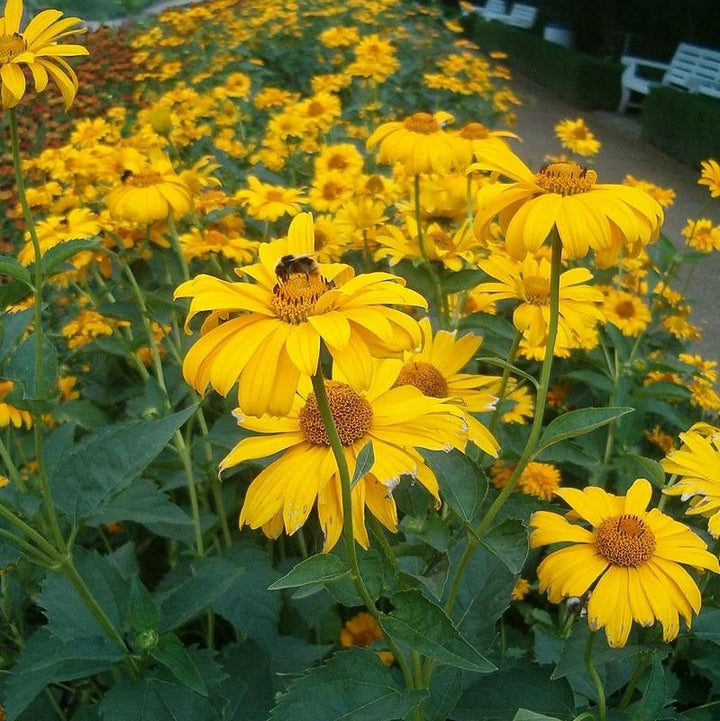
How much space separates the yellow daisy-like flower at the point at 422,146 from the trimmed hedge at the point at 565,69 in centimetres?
908

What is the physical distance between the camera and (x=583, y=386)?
7.63 feet

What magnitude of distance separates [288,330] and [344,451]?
0.76 ft

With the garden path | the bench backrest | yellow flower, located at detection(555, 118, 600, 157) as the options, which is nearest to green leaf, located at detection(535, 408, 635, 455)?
yellow flower, located at detection(555, 118, 600, 157)

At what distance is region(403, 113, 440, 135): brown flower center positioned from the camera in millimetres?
1811

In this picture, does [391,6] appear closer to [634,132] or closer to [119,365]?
[634,132]

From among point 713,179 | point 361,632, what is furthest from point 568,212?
point 713,179

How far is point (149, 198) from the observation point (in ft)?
5.76

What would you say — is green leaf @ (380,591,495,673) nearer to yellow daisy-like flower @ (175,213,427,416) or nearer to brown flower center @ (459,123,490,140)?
yellow daisy-like flower @ (175,213,427,416)

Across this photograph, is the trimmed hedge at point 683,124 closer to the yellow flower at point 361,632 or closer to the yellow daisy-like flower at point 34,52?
the yellow flower at point 361,632

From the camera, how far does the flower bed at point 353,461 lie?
90cm

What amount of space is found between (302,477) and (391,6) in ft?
22.8

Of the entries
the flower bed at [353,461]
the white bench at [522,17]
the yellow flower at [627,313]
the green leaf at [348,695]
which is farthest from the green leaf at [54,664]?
the white bench at [522,17]

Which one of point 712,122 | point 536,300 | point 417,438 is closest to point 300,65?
point 712,122

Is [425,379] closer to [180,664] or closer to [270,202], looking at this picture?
[180,664]
